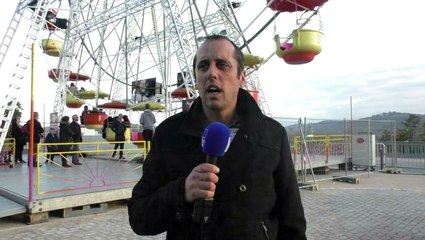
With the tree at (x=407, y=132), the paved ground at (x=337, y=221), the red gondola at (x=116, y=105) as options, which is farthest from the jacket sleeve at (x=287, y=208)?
the tree at (x=407, y=132)

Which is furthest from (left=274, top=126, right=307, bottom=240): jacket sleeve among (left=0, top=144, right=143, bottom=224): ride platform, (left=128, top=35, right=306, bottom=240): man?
(left=0, top=144, right=143, bottom=224): ride platform

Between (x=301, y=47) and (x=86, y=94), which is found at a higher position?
(x=301, y=47)

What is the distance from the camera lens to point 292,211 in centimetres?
197

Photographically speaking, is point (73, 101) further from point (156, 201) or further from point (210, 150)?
point (210, 150)

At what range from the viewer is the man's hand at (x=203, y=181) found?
1481mm

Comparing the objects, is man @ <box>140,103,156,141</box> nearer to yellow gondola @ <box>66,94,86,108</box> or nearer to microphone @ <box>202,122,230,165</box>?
yellow gondola @ <box>66,94,86,108</box>

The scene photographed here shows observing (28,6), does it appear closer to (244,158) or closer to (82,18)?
(82,18)

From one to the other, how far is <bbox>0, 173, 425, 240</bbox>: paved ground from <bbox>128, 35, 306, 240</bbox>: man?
5.49m

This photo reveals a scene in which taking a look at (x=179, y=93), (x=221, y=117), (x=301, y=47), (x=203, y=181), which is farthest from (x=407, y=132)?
(x=203, y=181)

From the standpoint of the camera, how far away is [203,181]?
150 centimetres

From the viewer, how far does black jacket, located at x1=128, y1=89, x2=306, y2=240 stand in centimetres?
178

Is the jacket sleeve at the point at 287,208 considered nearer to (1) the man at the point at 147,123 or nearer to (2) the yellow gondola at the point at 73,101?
(1) the man at the point at 147,123

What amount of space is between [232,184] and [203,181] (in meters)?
0.33

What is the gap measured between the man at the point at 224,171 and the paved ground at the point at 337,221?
549 centimetres
